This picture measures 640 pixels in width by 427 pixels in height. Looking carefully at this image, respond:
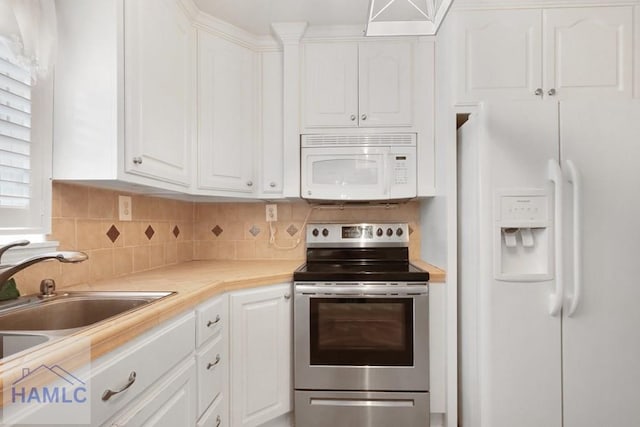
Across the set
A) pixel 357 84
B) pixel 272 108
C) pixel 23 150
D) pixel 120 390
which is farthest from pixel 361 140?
pixel 120 390

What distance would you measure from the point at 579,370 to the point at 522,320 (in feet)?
1.03

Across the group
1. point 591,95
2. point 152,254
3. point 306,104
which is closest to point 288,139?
point 306,104

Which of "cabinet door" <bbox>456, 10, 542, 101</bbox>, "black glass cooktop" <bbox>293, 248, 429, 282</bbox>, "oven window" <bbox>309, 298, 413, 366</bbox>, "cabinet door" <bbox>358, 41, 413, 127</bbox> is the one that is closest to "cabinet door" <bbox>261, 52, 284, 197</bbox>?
"cabinet door" <bbox>358, 41, 413, 127</bbox>

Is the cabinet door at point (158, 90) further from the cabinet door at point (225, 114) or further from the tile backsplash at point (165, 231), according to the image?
the tile backsplash at point (165, 231)

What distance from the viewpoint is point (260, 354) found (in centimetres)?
173

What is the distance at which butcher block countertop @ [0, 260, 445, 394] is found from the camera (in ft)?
2.30

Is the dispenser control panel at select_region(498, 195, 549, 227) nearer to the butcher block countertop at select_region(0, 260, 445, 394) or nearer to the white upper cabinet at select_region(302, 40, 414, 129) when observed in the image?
the butcher block countertop at select_region(0, 260, 445, 394)

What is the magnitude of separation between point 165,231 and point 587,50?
8.47ft

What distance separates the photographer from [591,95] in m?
1.73

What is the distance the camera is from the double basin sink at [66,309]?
1033 millimetres

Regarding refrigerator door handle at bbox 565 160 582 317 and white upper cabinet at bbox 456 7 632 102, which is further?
white upper cabinet at bbox 456 7 632 102

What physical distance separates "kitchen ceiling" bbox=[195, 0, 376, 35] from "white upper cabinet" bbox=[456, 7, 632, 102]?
0.59 m

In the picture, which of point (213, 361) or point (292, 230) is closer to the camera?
point (213, 361)

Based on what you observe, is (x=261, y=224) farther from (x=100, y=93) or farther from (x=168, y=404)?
(x=168, y=404)
